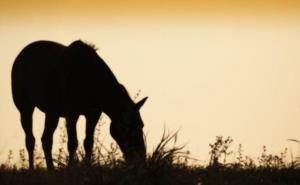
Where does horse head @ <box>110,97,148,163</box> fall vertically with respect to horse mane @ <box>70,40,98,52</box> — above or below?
below

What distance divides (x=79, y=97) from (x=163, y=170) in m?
4.24

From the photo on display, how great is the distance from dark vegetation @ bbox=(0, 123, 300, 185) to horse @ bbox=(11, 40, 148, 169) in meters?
1.57

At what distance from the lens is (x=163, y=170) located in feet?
23.9

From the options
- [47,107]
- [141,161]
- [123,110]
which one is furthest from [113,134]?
[141,161]

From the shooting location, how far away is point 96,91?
440 inches

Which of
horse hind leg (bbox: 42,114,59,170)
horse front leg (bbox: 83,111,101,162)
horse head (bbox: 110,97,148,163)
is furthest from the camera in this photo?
horse hind leg (bbox: 42,114,59,170)

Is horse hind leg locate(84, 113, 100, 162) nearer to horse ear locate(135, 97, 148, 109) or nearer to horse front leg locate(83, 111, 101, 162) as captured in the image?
horse front leg locate(83, 111, 101, 162)

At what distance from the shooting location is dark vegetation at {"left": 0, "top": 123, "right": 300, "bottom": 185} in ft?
23.1

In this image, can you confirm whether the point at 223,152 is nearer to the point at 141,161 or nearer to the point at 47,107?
the point at 141,161

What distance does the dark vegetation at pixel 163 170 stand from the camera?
23.1 ft

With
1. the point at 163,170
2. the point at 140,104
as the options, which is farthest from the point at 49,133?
the point at 163,170

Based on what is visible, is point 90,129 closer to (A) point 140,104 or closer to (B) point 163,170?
(A) point 140,104

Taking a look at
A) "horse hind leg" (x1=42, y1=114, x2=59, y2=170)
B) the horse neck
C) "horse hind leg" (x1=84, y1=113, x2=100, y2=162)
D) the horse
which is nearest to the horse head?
the horse

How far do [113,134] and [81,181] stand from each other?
3736 mm
